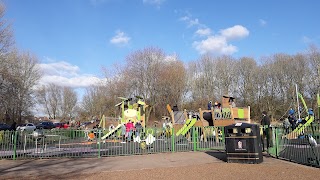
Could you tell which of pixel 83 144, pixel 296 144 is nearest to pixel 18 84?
pixel 83 144

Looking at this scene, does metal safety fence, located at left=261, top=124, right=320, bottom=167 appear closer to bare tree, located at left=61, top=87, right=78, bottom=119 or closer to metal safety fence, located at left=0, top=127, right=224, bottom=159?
metal safety fence, located at left=0, top=127, right=224, bottom=159

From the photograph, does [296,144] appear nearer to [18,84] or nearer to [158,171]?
[158,171]

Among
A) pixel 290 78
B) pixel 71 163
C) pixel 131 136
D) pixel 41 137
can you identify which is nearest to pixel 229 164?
pixel 71 163

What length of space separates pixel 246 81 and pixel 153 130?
153ft

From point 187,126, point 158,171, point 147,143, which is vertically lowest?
point 158,171

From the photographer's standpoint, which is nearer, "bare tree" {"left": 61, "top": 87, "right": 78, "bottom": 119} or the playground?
the playground

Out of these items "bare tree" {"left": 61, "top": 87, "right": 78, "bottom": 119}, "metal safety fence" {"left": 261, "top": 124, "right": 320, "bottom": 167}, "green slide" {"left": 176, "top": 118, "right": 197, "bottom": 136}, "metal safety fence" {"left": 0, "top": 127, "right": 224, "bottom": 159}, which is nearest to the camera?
"metal safety fence" {"left": 261, "top": 124, "right": 320, "bottom": 167}

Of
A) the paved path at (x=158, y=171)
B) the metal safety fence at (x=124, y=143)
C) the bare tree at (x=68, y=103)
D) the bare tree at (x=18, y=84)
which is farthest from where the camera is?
the bare tree at (x=68, y=103)

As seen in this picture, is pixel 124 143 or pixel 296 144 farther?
pixel 124 143

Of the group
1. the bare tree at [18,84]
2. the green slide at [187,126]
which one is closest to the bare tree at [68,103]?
the bare tree at [18,84]

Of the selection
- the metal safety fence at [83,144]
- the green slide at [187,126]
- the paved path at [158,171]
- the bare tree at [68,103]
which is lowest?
the paved path at [158,171]

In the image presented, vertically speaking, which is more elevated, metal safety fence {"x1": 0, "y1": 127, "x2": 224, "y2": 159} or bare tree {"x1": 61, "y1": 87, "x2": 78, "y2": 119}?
bare tree {"x1": 61, "y1": 87, "x2": 78, "y2": 119}

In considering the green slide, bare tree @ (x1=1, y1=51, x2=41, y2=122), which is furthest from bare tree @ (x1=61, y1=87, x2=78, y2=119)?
the green slide

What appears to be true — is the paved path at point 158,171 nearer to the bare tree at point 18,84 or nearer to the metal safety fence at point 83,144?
the metal safety fence at point 83,144
